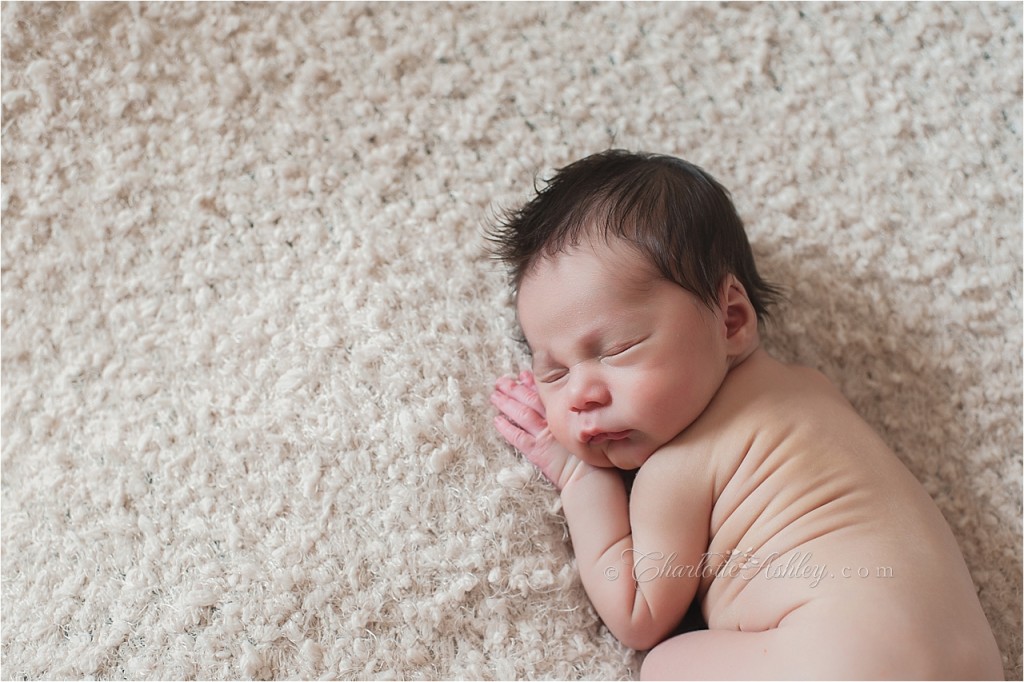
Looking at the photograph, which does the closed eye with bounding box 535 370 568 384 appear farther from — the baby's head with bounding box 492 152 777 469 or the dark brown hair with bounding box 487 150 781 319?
the dark brown hair with bounding box 487 150 781 319

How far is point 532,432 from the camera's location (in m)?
1.24

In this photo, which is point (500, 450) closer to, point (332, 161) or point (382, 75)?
point (332, 161)

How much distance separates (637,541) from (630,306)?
0.29 meters

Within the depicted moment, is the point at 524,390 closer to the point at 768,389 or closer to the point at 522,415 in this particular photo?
the point at 522,415

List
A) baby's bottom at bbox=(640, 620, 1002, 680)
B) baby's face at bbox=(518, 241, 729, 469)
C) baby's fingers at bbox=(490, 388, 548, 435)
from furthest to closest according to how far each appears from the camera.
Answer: baby's fingers at bbox=(490, 388, 548, 435) < baby's face at bbox=(518, 241, 729, 469) < baby's bottom at bbox=(640, 620, 1002, 680)

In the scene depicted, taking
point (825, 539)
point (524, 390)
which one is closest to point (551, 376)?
point (524, 390)

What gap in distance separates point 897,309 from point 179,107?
1.11 metres

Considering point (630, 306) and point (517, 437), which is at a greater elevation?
point (630, 306)

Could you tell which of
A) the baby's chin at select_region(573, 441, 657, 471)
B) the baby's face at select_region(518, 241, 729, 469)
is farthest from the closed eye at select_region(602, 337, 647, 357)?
the baby's chin at select_region(573, 441, 657, 471)

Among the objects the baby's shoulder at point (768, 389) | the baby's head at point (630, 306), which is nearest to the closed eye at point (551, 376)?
the baby's head at point (630, 306)

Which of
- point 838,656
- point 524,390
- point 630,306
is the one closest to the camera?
point 838,656

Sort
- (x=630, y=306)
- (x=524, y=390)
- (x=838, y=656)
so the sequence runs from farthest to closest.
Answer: (x=524, y=390) < (x=630, y=306) < (x=838, y=656)

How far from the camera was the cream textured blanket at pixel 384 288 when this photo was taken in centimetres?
116

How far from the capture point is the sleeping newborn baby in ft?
3.48
